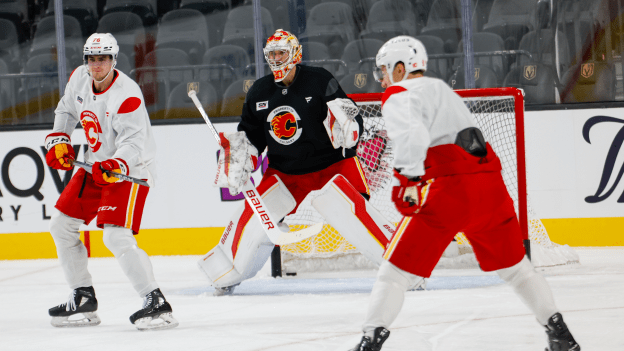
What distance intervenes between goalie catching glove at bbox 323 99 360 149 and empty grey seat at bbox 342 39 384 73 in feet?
6.28

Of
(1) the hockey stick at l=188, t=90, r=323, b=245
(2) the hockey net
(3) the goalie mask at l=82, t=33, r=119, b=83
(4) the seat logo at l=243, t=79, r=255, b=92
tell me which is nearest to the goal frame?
(2) the hockey net

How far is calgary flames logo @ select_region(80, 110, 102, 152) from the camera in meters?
2.89

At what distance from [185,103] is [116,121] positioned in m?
2.50

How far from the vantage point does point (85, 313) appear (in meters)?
2.93

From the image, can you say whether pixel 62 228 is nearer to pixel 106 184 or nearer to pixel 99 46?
pixel 106 184

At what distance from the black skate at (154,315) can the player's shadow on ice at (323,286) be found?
85 centimetres

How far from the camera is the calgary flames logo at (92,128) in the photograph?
114 inches

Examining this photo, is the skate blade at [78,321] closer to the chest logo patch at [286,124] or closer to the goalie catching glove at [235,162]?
the goalie catching glove at [235,162]

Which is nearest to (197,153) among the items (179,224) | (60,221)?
(179,224)

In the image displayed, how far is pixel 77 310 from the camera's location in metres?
2.89

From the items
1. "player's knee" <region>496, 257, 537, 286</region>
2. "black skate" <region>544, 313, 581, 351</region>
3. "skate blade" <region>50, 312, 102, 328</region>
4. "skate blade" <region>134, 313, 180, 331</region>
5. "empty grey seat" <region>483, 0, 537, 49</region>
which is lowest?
"skate blade" <region>50, 312, 102, 328</region>

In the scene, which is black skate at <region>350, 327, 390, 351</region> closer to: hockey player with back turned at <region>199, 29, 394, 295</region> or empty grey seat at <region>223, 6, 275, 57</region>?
hockey player with back turned at <region>199, 29, 394, 295</region>

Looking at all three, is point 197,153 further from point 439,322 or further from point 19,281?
point 439,322

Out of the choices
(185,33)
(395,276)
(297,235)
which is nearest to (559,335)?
(395,276)
